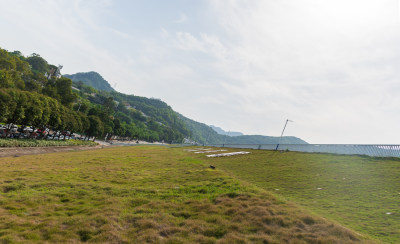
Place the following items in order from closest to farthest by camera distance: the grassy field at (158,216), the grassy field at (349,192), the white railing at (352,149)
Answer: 1. the grassy field at (158,216)
2. the grassy field at (349,192)
3. the white railing at (352,149)

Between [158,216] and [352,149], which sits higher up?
[352,149]

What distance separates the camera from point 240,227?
798 cm

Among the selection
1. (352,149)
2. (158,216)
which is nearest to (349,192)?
(158,216)

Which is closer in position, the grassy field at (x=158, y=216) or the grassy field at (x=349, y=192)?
the grassy field at (x=158, y=216)

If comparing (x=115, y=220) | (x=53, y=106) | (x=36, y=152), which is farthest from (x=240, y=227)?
(x=53, y=106)

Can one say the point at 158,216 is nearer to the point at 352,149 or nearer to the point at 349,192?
the point at 349,192

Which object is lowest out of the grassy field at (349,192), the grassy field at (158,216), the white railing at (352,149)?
the grassy field at (158,216)

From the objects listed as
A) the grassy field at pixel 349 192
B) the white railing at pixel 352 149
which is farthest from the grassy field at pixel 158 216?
the white railing at pixel 352 149

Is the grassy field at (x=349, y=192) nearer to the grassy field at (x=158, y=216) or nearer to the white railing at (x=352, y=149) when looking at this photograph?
the grassy field at (x=158, y=216)

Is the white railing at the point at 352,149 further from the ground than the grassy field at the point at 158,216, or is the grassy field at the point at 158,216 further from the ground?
the white railing at the point at 352,149

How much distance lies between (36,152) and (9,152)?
262 inches

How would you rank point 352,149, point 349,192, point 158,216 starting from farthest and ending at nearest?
point 352,149 < point 349,192 < point 158,216

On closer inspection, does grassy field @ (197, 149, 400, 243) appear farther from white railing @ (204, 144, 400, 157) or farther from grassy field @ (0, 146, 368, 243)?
white railing @ (204, 144, 400, 157)

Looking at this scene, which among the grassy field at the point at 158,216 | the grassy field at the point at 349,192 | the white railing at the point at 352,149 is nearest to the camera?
the grassy field at the point at 158,216
